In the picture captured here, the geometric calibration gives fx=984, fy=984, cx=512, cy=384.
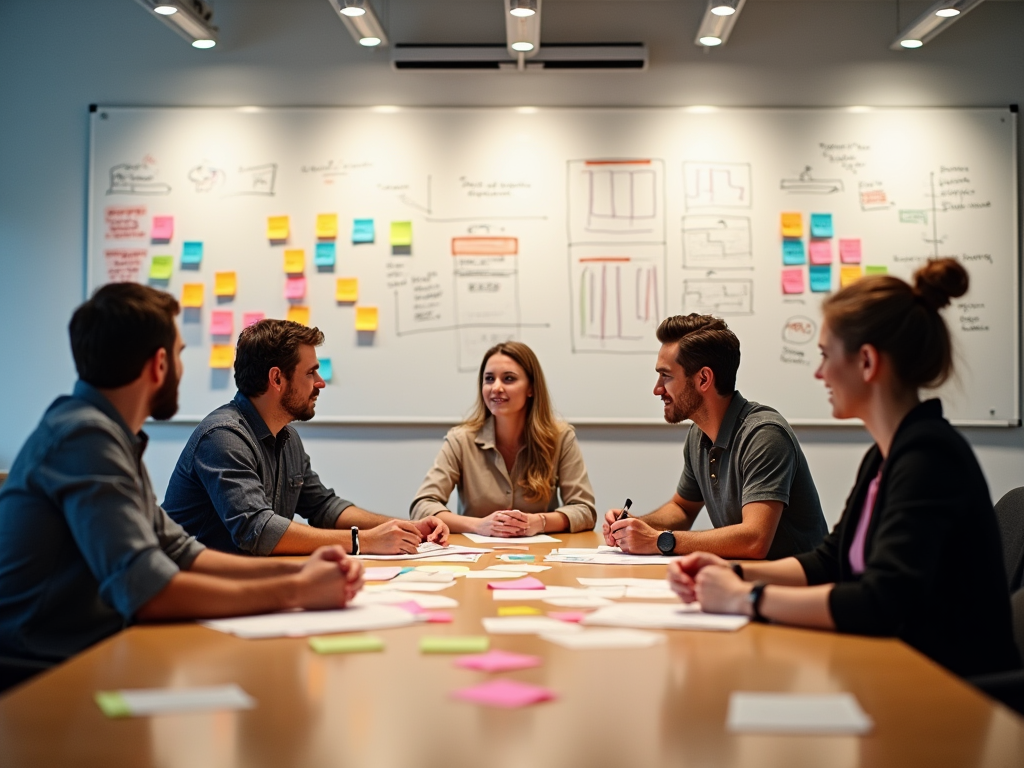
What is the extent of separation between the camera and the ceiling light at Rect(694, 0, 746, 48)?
4008mm

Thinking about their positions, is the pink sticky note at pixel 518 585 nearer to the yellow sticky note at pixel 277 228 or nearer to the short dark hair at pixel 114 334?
the short dark hair at pixel 114 334

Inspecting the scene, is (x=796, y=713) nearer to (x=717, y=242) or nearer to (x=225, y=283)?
(x=717, y=242)

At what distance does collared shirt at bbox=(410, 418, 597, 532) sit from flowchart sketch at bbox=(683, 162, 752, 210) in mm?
1509

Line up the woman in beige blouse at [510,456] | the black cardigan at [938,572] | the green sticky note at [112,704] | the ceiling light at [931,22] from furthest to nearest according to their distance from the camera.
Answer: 1. the ceiling light at [931,22]
2. the woman in beige blouse at [510,456]
3. the black cardigan at [938,572]
4. the green sticky note at [112,704]

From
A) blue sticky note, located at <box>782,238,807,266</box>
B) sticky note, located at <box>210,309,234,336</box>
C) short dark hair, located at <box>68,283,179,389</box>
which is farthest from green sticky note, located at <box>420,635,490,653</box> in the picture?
blue sticky note, located at <box>782,238,807,266</box>

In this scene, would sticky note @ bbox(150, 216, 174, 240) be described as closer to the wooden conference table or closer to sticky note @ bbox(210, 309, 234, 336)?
sticky note @ bbox(210, 309, 234, 336)

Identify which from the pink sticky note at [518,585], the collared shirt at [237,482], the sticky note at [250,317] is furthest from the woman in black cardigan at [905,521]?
the sticky note at [250,317]

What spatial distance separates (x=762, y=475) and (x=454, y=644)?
52.7 inches

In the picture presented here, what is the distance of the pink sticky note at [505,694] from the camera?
1.18 m

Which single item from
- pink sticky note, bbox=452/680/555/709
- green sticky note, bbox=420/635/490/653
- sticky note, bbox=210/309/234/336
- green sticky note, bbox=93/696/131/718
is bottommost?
green sticky note, bbox=420/635/490/653

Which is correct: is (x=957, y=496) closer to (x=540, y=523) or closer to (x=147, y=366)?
(x=147, y=366)

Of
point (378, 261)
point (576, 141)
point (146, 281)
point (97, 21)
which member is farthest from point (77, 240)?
point (576, 141)

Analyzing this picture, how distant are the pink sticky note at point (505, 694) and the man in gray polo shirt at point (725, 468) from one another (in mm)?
1300

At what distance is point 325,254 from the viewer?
4512 millimetres
